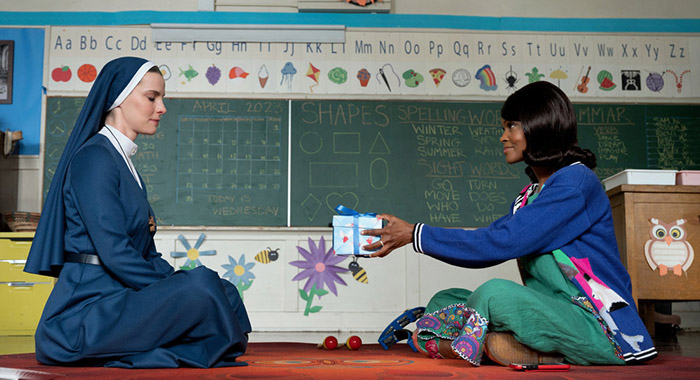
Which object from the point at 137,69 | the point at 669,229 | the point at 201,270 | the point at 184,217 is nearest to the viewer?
the point at 201,270

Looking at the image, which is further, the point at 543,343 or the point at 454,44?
the point at 454,44

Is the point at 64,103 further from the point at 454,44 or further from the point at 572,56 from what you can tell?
the point at 572,56

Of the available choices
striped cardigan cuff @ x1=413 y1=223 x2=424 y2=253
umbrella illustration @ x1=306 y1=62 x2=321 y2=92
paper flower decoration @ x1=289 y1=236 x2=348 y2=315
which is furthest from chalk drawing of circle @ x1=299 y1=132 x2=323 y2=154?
striped cardigan cuff @ x1=413 y1=223 x2=424 y2=253

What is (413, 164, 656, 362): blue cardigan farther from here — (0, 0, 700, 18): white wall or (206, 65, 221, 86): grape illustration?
(0, 0, 700, 18): white wall

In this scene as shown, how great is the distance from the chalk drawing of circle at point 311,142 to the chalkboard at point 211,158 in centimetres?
13

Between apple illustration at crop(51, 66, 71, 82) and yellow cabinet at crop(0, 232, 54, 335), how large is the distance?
1332mm

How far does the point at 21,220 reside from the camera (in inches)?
186

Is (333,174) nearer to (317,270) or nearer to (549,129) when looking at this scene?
(317,270)

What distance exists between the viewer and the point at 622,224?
3.64 m

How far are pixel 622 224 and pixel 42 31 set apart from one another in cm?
448

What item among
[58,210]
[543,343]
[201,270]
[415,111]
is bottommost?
[543,343]

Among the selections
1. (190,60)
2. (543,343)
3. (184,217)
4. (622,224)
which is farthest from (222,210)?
(543,343)

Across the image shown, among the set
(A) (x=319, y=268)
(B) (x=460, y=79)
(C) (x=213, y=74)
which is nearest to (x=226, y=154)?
(C) (x=213, y=74)

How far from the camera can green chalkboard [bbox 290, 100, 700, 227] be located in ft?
17.2
